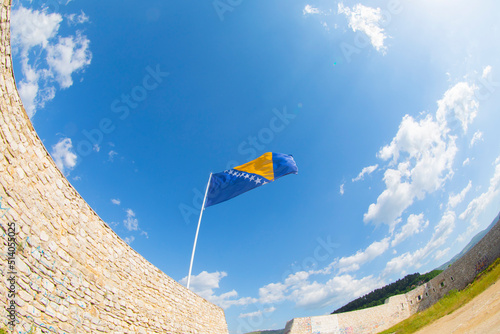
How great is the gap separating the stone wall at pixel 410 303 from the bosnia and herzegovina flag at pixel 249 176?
15.6 m

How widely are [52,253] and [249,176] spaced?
907 centimetres

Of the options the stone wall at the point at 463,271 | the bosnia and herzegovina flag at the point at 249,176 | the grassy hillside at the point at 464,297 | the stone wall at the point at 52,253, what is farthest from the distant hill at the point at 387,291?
the stone wall at the point at 52,253

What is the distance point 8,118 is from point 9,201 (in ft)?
4.87

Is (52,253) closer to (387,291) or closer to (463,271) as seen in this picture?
(463,271)

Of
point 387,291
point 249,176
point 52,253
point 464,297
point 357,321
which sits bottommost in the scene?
point 387,291

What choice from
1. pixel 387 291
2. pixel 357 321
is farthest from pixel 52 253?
pixel 387 291

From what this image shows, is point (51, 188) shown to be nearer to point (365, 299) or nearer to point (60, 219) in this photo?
point (60, 219)

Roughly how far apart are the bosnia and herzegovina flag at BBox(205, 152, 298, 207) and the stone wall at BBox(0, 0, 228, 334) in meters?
5.85

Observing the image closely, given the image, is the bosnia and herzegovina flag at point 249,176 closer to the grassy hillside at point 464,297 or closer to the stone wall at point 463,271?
the grassy hillside at point 464,297

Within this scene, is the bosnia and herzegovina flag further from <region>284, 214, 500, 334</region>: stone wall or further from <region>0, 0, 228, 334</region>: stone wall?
<region>284, 214, 500, 334</region>: stone wall

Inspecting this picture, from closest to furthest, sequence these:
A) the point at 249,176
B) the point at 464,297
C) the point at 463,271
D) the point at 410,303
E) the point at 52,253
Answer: the point at 52,253
the point at 249,176
the point at 464,297
the point at 463,271
the point at 410,303

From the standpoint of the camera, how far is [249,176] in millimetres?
12484

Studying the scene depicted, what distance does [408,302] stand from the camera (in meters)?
28.0

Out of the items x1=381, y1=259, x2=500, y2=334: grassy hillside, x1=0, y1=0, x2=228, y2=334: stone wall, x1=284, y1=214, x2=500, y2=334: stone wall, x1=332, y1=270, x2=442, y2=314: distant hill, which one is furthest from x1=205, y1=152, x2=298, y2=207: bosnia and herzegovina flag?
x1=332, y1=270, x2=442, y2=314: distant hill
